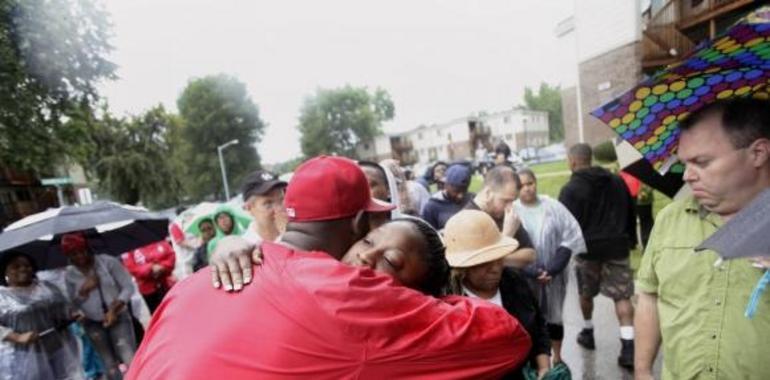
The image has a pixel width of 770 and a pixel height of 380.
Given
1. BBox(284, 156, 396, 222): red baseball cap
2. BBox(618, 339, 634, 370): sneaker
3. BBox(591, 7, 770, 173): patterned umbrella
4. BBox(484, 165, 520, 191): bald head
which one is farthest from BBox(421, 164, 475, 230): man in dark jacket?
BBox(284, 156, 396, 222): red baseball cap

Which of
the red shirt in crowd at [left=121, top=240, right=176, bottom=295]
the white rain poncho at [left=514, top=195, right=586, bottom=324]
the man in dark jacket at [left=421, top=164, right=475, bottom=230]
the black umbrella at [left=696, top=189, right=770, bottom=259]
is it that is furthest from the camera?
the red shirt in crowd at [left=121, top=240, right=176, bottom=295]

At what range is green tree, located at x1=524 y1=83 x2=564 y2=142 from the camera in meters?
82.4

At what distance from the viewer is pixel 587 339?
471 centimetres

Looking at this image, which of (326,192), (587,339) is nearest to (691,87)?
(326,192)

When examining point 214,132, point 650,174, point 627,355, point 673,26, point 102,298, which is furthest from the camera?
point 214,132

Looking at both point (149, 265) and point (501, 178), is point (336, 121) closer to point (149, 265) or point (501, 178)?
point (149, 265)

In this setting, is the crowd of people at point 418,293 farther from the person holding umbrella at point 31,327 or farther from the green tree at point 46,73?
the green tree at point 46,73

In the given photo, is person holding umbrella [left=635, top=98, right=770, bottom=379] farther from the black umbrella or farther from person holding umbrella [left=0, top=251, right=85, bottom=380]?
person holding umbrella [left=0, top=251, right=85, bottom=380]

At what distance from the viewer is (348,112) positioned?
65750mm

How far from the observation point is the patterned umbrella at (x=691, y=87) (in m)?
1.46

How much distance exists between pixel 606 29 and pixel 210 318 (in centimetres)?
2272

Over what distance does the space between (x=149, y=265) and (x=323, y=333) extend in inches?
231

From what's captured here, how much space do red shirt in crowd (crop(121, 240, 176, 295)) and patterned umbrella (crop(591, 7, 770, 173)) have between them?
19.0ft

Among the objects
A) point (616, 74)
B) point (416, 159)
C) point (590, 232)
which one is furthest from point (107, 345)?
point (416, 159)
